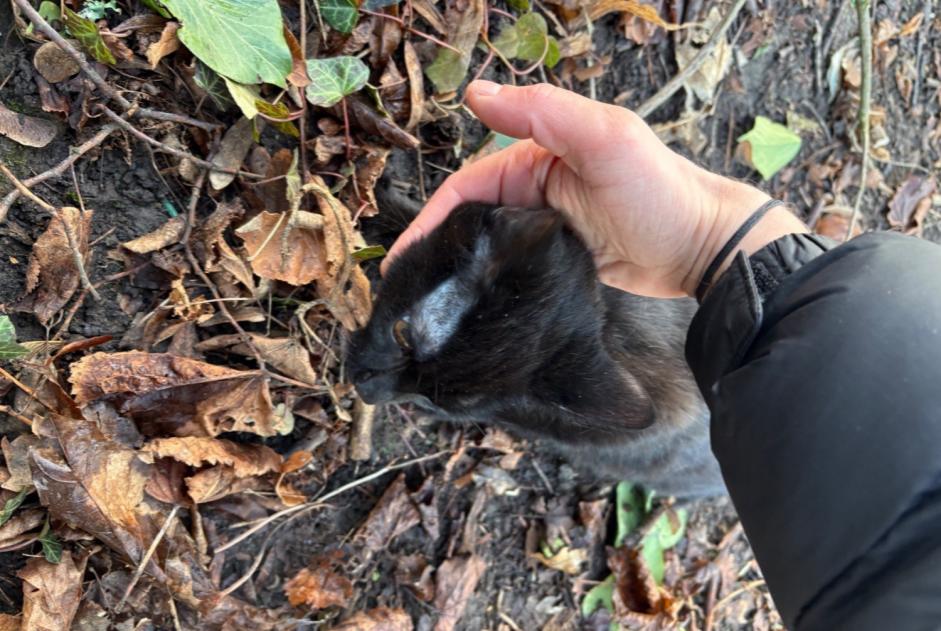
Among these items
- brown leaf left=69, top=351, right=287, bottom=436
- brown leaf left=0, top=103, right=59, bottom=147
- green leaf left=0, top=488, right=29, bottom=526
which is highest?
brown leaf left=0, top=103, right=59, bottom=147

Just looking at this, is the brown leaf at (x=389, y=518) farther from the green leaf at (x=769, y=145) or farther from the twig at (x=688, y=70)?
the green leaf at (x=769, y=145)

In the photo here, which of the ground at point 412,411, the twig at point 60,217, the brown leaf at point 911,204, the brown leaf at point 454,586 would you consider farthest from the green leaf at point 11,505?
the brown leaf at point 911,204

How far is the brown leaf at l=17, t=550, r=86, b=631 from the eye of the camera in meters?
2.44

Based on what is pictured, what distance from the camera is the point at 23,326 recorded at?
251cm

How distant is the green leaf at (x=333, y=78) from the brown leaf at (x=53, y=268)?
3.37 ft

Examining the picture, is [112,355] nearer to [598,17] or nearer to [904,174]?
[598,17]

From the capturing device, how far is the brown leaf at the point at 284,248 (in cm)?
272

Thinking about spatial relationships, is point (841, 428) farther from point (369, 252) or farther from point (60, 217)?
point (60, 217)

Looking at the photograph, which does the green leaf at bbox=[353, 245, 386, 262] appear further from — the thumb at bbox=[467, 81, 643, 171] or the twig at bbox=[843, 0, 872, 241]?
the twig at bbox=[843, 0, 872, 241]

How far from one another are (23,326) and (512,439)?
101 inches

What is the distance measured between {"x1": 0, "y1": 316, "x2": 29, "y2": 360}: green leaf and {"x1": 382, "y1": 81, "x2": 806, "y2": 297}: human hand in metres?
1.47

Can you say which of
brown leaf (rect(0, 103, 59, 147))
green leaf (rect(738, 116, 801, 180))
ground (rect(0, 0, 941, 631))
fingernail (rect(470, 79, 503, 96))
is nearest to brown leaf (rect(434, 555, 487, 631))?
ground (rect(0, 0, 941, 631))

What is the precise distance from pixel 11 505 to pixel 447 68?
104 inches

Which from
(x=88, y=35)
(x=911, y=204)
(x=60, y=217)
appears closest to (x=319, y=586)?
(x=60, y=217)
